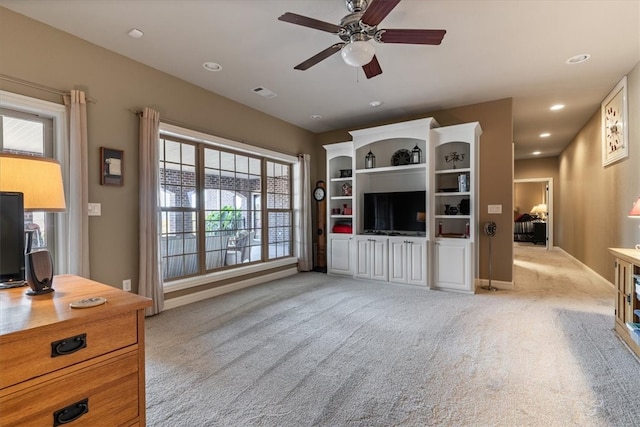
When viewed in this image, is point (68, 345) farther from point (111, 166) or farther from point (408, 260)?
point (408, 260)

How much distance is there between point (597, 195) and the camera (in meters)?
5.30

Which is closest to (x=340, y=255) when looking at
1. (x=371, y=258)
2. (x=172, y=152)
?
(x=371, y=258)

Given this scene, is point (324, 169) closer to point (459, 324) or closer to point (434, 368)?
point (459, 324)

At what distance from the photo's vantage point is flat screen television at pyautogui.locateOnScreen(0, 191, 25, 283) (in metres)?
1.41

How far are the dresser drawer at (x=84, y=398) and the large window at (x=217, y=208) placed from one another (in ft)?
8.78

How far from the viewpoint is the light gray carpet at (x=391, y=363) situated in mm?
1807

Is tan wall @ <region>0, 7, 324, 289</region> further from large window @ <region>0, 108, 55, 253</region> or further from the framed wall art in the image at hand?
large window @ <region>0, 108, 55, 253</region>

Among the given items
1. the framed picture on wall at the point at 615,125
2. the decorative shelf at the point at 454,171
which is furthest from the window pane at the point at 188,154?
the framed picture on wall at the point at 615,125

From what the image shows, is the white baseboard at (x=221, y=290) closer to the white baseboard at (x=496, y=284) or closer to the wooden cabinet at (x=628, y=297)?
the white baseboard at (x=496, y=284)

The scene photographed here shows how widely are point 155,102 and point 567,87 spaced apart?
5469 millimetres

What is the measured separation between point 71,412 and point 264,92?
408 centimetres

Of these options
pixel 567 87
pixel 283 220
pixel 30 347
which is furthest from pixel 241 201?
pixel 567 87

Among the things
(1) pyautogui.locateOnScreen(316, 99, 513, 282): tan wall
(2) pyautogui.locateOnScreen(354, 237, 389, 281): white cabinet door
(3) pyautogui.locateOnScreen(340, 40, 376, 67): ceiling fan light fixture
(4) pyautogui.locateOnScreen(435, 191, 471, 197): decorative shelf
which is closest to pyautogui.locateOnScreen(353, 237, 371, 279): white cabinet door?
(2) pyautogui.locateOnScreen(354, 237, 389, 281): white cabinet door

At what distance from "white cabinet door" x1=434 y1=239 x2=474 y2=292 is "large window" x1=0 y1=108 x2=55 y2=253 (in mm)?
4731
